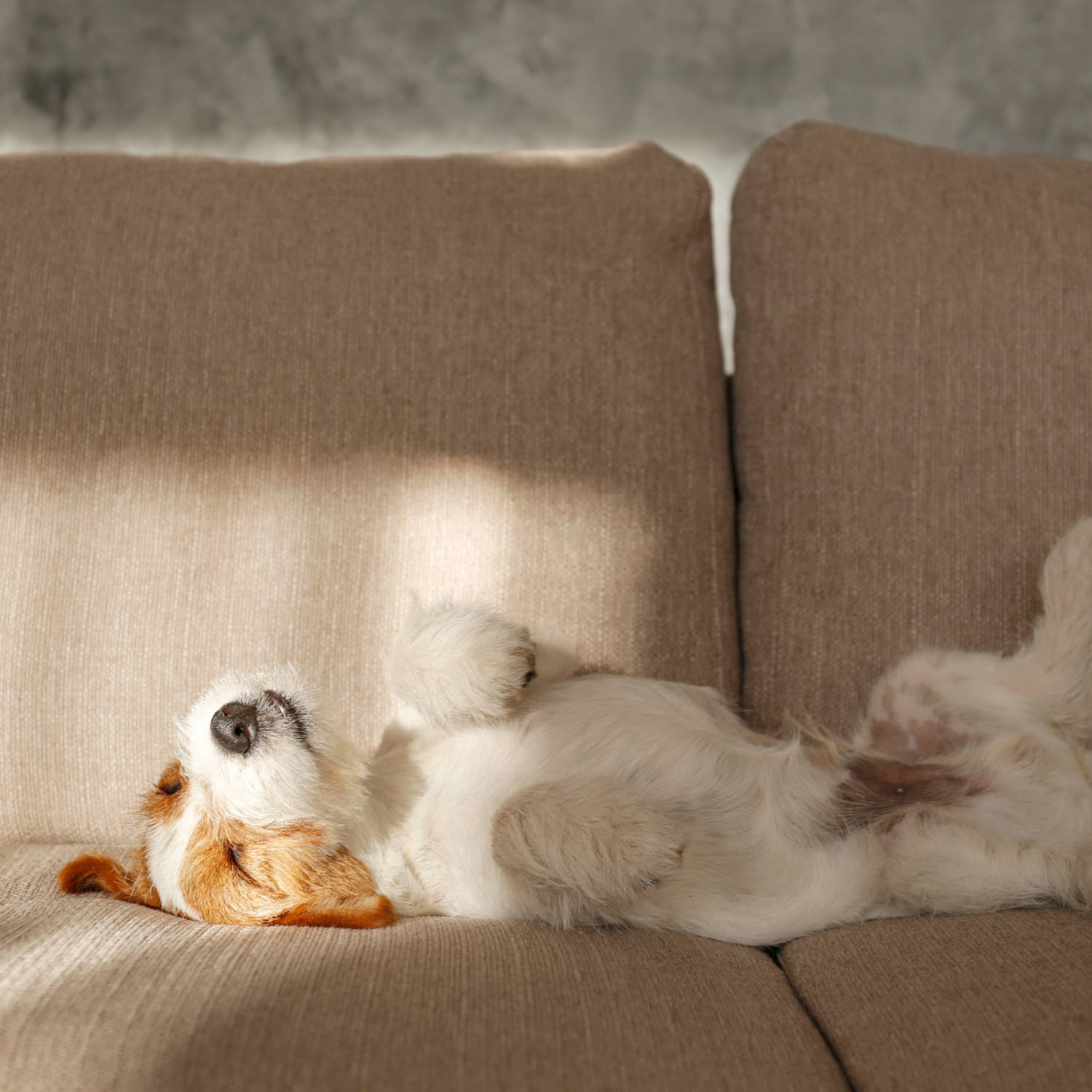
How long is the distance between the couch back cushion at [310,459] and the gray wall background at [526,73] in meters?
0.88

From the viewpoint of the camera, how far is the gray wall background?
2484 mm

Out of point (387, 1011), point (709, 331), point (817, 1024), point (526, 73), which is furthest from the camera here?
point (526, 73)

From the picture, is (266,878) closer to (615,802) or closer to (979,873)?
(615,802)

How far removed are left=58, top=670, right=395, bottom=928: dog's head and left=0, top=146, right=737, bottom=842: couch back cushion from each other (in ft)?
0.92

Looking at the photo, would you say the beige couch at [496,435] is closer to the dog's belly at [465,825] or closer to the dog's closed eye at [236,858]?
the dog's belly at [465,825]

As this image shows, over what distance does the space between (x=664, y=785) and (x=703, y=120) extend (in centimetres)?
201

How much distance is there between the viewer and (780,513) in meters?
1.75

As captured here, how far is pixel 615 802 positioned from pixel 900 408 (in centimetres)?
95

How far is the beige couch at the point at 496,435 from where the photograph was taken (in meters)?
1.65

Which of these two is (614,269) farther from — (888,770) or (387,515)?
(888,770)

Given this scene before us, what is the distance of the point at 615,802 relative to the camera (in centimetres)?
133

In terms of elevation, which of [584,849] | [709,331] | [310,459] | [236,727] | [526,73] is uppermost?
[526,73]

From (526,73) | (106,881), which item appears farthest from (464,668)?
→ (526,73)

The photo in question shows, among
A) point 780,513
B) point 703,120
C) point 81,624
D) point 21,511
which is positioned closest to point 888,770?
point 780,513
